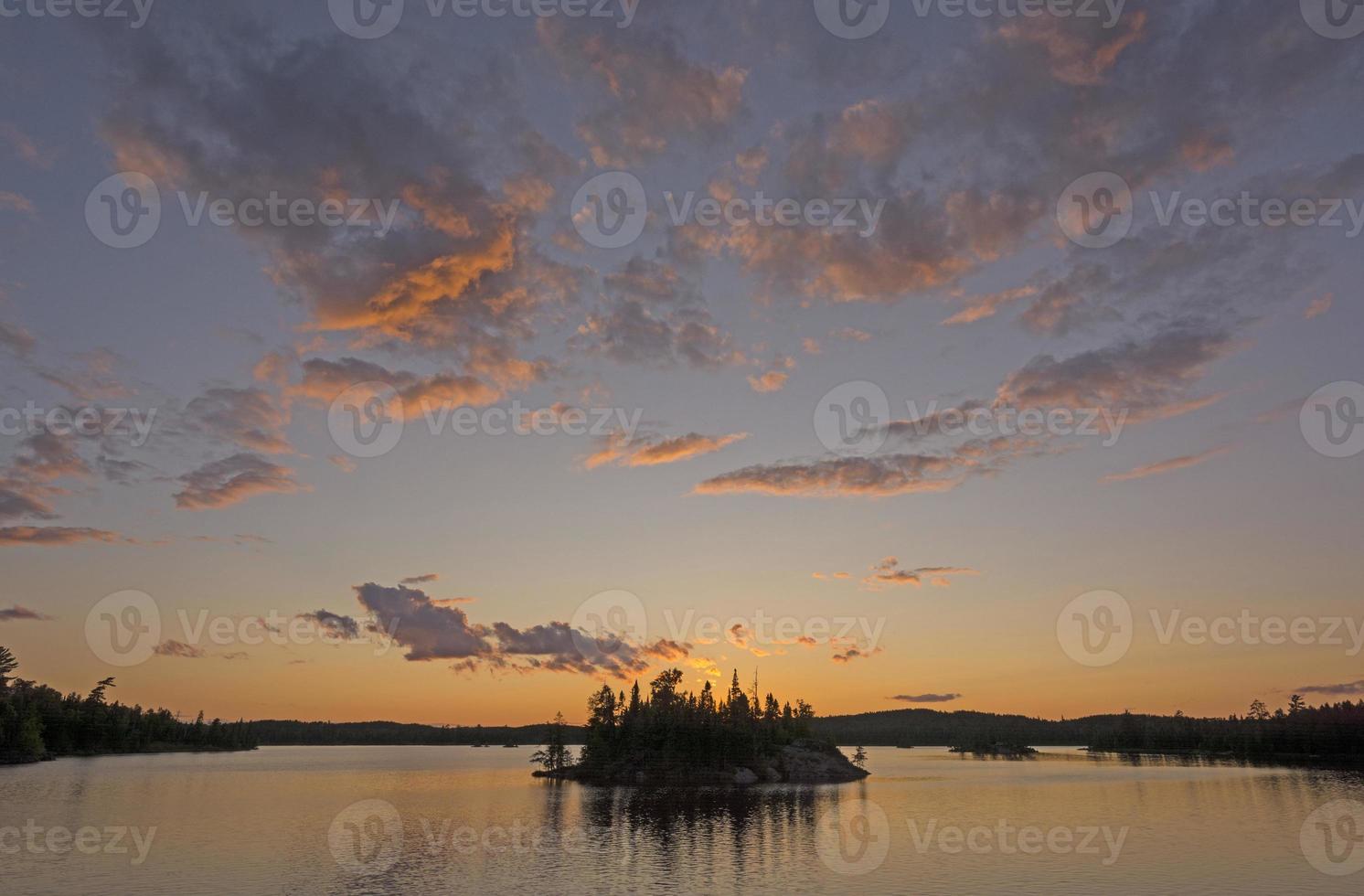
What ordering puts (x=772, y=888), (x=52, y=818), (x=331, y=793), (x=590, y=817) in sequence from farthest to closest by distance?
(x=331, y=793)
(x=590, y=817)
(x=52, y=818)
(x=772, y=888)

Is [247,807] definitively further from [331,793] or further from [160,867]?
[160,867]

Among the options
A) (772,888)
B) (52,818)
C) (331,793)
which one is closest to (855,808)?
(772,888)

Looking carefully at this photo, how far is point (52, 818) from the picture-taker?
120 meters

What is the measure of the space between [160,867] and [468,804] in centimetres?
9092

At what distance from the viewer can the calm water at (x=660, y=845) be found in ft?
275

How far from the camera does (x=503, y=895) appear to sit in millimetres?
78000

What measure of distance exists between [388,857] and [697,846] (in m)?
39.6

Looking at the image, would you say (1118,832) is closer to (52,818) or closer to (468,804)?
(468,804)

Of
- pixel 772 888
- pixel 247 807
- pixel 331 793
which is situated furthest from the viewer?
pixel 331 793

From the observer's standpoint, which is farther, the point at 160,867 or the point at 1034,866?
the point at 1034,866

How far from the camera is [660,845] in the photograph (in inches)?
4385

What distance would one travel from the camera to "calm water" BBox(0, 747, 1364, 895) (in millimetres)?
83812

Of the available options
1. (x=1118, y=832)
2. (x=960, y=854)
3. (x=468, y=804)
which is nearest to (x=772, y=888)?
(x=960, y=854)

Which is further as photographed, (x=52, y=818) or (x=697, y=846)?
(x=52, y=818)
